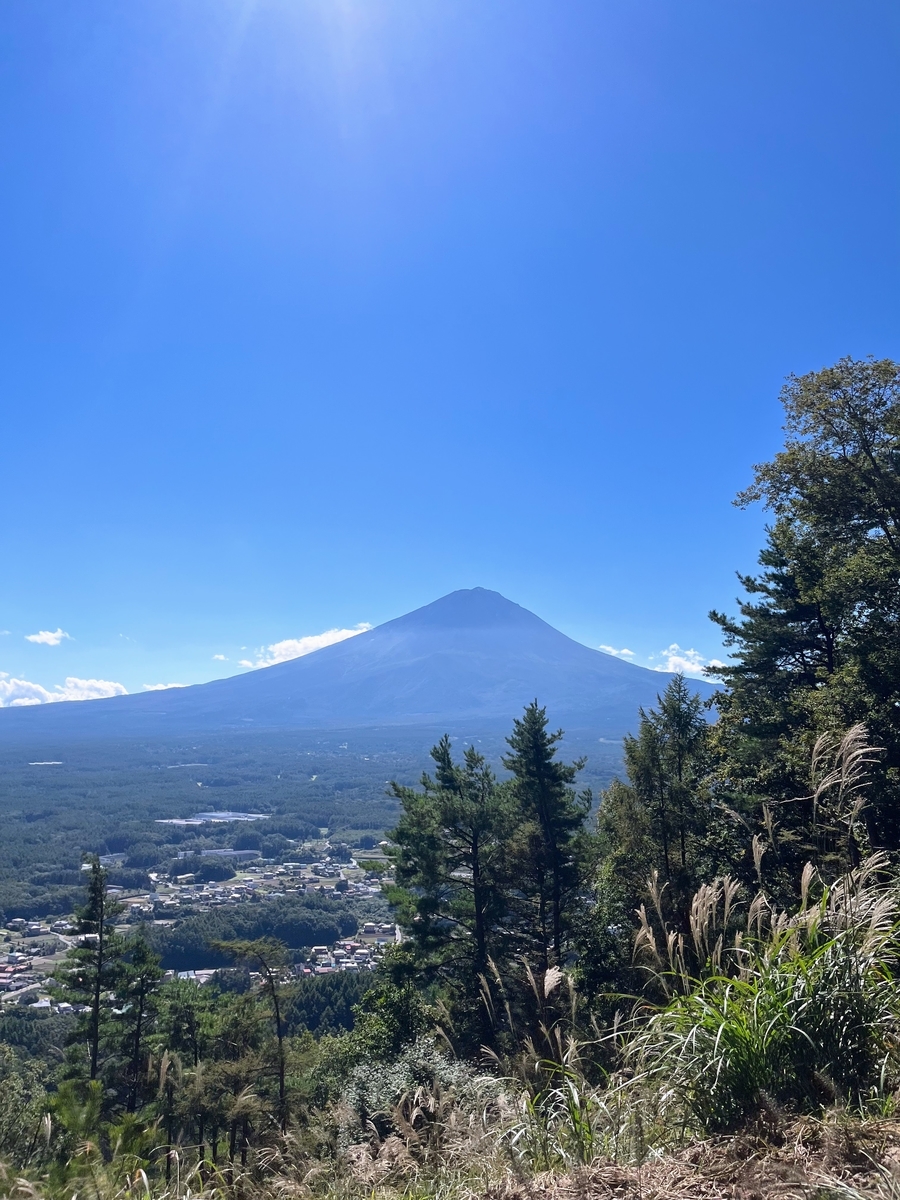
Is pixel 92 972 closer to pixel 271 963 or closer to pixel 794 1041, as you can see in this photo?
pixel 271 963

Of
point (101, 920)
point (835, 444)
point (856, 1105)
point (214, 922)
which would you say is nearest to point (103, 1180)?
point (856, 1105)

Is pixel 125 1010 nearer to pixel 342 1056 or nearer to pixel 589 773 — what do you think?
pixel 342 1056

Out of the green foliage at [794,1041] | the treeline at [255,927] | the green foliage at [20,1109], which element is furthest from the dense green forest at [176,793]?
the green foliage at [794,1041]

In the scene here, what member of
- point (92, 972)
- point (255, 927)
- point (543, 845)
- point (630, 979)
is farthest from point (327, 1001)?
point (630, 979)

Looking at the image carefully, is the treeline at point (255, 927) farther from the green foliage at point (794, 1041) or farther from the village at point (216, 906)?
the green foliage at point (794, 1041)

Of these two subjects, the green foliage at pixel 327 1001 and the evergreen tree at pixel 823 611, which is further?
the green foliage at pixel 327 1001

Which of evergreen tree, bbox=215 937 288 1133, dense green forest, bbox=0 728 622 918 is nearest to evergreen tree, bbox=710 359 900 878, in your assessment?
evergreen tree, bbox=215 937 288 1133

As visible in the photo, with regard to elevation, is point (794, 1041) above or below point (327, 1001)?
above
